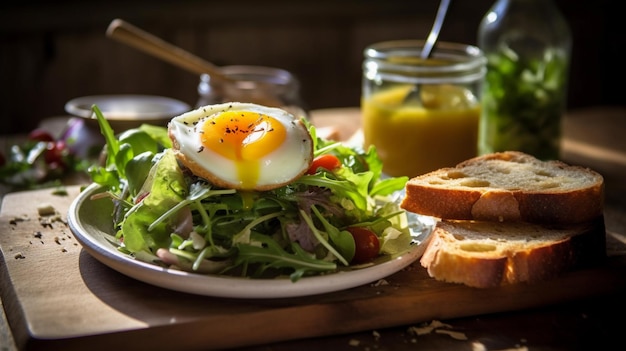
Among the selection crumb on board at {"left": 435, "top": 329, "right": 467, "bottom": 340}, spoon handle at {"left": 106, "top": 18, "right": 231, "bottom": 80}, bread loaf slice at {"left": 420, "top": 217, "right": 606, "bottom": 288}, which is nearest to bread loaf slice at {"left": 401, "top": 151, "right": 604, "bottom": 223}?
bread loaf slice at {"left": 420, "top": 217, "right": 606, "bottom": 288}

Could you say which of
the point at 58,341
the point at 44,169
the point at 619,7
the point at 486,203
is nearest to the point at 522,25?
the point at 486,203

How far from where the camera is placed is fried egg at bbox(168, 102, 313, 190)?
7.51 feet

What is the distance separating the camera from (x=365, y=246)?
7.47ft

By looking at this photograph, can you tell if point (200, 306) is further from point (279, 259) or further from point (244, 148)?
point (244, 148)

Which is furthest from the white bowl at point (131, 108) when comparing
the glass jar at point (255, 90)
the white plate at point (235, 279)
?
the white plate at point (235, 279)

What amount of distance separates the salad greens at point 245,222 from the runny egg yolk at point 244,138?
78 millimetres

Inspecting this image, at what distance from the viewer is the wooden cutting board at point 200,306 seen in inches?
76.4

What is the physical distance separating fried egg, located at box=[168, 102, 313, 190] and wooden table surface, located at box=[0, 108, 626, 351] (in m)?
0.38

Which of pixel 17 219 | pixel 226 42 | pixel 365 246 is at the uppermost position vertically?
pixel 365 246

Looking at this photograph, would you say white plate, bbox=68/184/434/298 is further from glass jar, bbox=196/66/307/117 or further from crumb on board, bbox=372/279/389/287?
glass jar, bbox=196/66/307/117

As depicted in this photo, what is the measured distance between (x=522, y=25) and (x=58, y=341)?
2647 millimetres

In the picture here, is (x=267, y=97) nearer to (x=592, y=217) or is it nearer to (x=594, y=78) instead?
(x=592, y=217)

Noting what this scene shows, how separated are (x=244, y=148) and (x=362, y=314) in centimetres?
60

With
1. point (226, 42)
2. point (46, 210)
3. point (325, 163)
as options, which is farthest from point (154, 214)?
point (226, 42)
